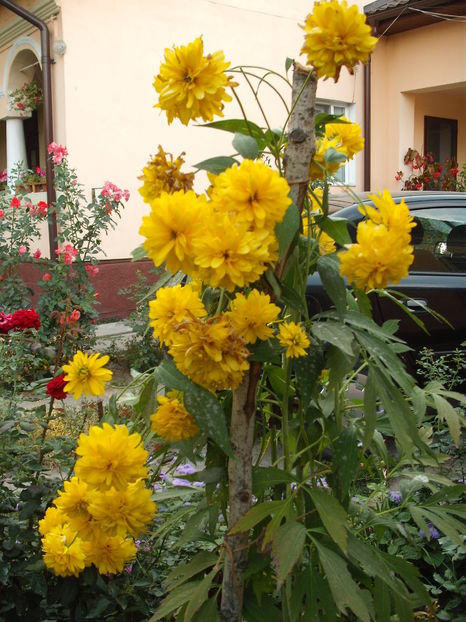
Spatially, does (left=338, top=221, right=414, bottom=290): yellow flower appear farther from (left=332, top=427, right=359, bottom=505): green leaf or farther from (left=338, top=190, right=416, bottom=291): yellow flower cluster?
(left=332, top=427, right=359, bottom=505): green leaf

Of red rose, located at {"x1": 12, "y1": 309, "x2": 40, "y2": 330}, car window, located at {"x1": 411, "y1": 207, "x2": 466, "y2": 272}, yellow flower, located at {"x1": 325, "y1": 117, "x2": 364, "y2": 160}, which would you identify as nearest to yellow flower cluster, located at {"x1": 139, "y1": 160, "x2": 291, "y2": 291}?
yellow flower, located at {"x1": 325, "y1": 117, "x2": 364, "y2": 160}

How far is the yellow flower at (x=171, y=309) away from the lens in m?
1.38

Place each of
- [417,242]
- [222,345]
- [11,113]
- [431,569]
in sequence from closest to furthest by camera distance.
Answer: [222,345], [431,569], [417,242], [11,113]

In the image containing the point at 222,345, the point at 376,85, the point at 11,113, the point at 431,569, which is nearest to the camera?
the point at 222,345

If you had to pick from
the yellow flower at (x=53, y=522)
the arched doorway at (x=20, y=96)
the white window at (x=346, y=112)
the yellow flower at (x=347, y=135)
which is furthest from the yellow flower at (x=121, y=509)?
the white window at (x=346, y=112)

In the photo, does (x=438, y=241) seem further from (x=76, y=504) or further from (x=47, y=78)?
(x=47, y=78)

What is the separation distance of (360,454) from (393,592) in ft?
1.03

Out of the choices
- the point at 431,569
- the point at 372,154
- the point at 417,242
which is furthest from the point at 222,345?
the point at 372,154

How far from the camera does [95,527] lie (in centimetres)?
162

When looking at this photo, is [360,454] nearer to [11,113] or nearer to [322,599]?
[322,599]

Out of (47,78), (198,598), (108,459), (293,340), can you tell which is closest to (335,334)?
(293,340)

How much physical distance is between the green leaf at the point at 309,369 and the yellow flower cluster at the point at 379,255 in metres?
0.19

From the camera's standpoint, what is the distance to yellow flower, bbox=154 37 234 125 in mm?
1375

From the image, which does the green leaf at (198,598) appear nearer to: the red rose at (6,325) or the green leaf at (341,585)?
the green leaf at (341,585)
